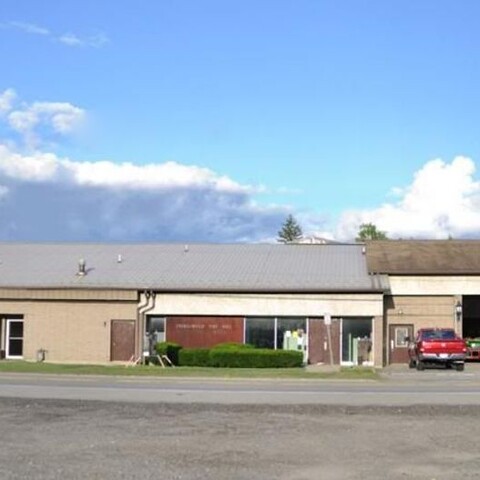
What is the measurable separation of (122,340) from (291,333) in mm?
8939

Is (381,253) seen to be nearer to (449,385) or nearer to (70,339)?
(70,339)

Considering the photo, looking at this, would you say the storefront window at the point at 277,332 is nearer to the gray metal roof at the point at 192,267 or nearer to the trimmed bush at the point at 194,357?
the gray metal roof at the point at 192,267

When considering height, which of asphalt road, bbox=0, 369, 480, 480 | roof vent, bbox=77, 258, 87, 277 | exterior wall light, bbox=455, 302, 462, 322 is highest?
roof vent, bbox=77, 258, 87, 277

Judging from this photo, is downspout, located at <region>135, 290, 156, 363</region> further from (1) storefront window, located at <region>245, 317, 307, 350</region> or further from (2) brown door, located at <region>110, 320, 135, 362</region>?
(1) storefront window, located at <region>245, 317, 307, 350</region>

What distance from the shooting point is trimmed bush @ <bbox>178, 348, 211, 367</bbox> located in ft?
130

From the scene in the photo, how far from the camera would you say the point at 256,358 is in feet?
125

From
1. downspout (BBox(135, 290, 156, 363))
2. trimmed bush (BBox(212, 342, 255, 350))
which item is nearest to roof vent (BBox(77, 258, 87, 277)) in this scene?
downspout (BBox(135, 290, 156, 363))

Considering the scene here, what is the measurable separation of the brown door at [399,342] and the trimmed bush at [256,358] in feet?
25.5

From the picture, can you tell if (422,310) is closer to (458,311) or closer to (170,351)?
(458,311)

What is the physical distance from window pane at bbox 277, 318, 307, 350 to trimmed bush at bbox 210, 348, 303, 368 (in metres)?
5.47

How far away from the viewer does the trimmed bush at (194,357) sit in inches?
1558

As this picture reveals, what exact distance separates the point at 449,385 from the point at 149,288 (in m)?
21.8

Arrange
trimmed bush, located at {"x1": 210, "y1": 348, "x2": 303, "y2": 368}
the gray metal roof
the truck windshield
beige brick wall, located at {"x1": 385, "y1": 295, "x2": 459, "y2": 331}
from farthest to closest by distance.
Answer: the gray metal roof < beige brick wall, located at {"x1": 385, "y1": 295, "x2": 459, "y2": 331} < trimmed bush, located at {"x1": 210, "y1": 348, "x2": 303, "y2": 368} < the truck windshield

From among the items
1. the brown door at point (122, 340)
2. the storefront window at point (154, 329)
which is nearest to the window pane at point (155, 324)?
the storefront window at point (154, 329)
